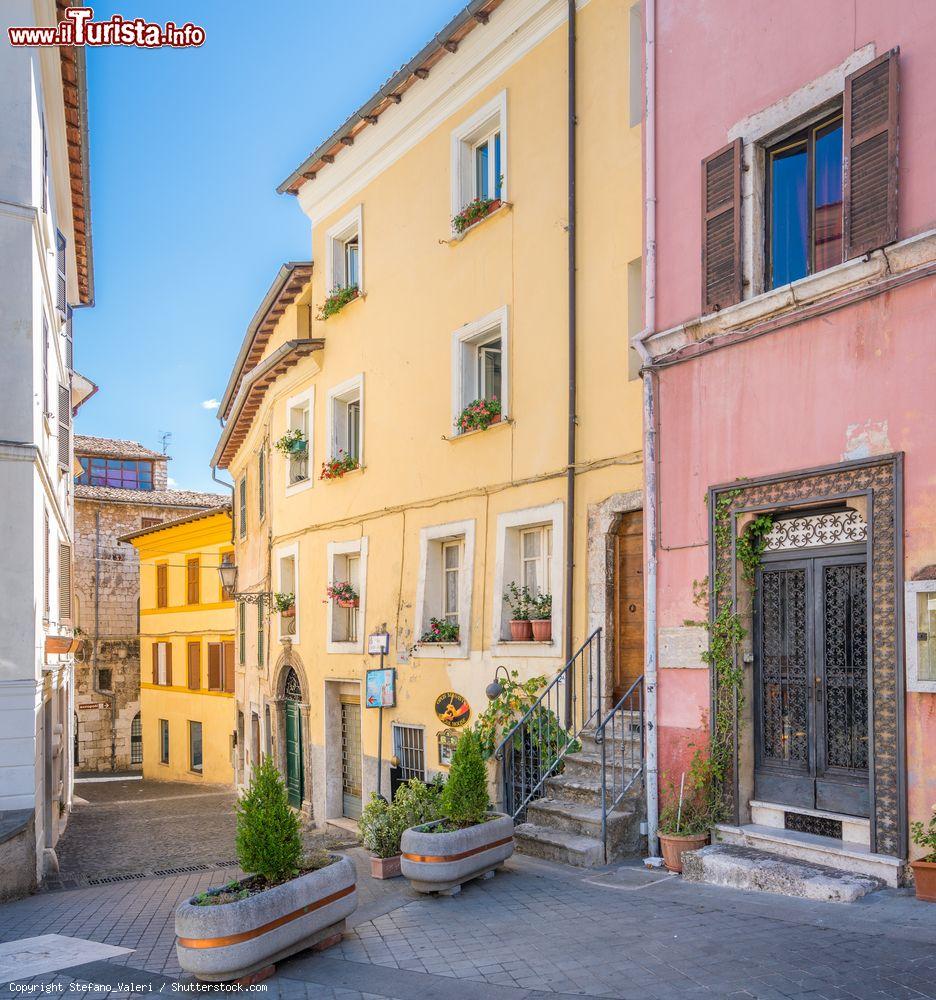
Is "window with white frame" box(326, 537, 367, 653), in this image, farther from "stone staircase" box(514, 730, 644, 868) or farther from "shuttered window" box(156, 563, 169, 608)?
"shuttered window" box(156, 563, 169, 608)

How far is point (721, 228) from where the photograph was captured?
8.94 metres

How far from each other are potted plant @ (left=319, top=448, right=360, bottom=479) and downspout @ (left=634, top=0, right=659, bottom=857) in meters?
7.74

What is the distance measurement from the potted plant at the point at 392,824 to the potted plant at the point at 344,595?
7.44 meters

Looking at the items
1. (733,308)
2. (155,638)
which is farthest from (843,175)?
(155,638)

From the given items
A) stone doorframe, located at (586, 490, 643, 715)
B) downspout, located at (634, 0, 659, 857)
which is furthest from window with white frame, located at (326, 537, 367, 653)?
downspout, located at (634, 0, 659, 857)

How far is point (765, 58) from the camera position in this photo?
28.1 feet

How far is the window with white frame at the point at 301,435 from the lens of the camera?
61.6 feet

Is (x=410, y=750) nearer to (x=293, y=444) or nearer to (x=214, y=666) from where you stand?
(x=293, y=444)

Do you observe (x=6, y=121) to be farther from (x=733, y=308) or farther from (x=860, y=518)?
(x=860, y=518)

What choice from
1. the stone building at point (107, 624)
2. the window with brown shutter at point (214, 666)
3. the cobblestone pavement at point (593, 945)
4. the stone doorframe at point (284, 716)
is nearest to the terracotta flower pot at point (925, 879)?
the cobblestone pavement at point (593, 945)

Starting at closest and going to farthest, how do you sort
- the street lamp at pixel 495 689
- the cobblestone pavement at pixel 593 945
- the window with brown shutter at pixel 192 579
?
1. the cobblestone pavement at pixel 593 945
2. the street lamp at pixel 495 689
3. the window with brown shutter at pixel 192 579

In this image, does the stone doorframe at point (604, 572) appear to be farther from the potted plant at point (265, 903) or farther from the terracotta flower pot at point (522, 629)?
the potted plant at point (265, 903)

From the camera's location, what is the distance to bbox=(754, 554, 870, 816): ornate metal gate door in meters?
7.79

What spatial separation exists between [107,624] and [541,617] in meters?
29.3
